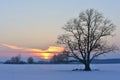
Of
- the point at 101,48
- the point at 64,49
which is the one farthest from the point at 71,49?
the point at 101,48

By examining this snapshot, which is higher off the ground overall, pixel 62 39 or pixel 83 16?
pixel 83 16

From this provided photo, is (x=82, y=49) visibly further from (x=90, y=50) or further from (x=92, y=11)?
(x=92, y=11)

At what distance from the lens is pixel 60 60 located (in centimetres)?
5662

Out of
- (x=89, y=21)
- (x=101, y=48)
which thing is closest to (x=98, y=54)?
(x=101, y=48)

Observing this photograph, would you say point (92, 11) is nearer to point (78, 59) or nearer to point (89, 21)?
point (89, 21)

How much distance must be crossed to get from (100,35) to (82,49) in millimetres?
3554

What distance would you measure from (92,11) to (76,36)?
15.5 feet

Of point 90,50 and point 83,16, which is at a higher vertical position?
point 83,16

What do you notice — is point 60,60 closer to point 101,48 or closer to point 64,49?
point 64,49

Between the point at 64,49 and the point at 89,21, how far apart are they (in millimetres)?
5940

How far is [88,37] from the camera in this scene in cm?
5456

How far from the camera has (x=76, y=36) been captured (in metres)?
54.7

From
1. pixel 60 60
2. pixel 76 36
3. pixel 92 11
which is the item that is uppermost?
pixel 92 11

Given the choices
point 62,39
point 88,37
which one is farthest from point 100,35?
point 62,39
